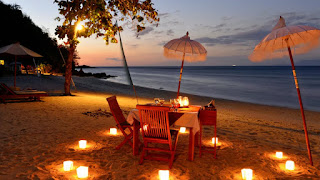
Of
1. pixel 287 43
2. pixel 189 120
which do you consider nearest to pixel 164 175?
pixel 189 120

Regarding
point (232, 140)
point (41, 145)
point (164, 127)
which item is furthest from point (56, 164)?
point (232, 140)

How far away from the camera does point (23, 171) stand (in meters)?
3.54

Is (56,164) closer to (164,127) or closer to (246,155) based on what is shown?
(164,127)

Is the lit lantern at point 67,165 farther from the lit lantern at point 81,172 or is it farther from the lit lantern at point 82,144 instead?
the lit lantern at point 82,144

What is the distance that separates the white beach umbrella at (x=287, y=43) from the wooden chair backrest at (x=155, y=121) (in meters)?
→ 1.95

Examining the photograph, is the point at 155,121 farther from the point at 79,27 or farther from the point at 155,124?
the point at 79,27

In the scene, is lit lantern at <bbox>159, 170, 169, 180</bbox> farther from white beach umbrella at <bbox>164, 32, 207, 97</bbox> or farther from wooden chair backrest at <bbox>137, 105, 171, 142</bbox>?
white beach umbrella at <bbox>164, 32, 207, 97</bbox>

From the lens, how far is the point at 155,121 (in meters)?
3.85

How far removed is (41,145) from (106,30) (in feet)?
14.9

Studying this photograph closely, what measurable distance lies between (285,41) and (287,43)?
0.07 meters

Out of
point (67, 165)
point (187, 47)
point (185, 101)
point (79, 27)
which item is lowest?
point (67, 165)

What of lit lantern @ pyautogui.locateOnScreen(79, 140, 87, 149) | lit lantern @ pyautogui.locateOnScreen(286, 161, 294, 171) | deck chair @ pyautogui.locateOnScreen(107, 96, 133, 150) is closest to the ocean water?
deck chair @ pyautogui.locateOnScreen(107, 96, 133, 150)

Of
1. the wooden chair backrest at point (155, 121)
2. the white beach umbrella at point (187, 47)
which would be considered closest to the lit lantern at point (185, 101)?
the wooden chair backrest at point (155, 121)

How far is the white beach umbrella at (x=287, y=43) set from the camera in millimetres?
3613
